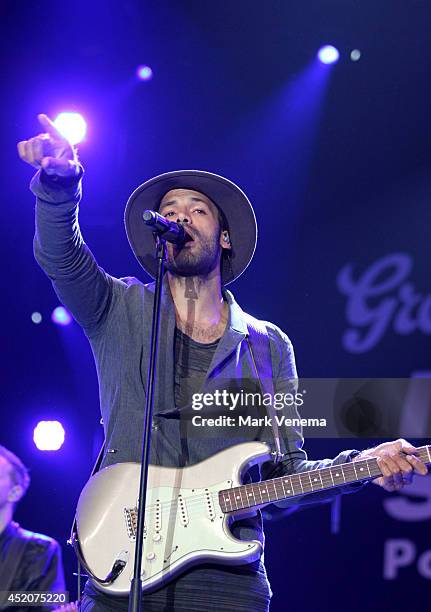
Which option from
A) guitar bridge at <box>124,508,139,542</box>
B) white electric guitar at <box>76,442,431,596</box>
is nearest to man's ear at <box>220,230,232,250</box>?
white electric guitar at <box>76,442,431,596</box>

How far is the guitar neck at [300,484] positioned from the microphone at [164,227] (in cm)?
87

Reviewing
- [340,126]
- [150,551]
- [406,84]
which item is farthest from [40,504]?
[406,84]

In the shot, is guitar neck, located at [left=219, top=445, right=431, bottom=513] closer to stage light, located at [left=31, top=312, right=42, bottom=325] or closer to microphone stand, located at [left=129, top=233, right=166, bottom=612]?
microphone stand, located at [left=129, top=233, right=166, bottom=612]

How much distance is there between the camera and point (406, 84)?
14.0ft

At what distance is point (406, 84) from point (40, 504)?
3078 millimetres

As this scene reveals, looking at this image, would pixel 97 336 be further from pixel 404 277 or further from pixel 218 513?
pixel 404 277

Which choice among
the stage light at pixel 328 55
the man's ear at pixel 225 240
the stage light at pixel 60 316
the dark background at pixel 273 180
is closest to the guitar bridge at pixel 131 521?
the man's ear at pixel 225 240

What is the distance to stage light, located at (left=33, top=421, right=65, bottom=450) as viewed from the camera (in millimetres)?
4062

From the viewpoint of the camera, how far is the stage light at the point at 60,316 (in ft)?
13.9

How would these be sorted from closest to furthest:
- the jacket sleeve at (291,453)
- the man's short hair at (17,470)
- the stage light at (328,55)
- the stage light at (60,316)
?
1. the jacket sleeve at (291,453)
2. the man's short hair at (17,470)
3. the stage light at (60,316)
4. the stage light at (328,55)

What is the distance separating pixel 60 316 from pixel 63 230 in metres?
1.78

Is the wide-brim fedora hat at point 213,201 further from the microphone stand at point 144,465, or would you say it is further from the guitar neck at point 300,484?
the guitar neck at point 300,484

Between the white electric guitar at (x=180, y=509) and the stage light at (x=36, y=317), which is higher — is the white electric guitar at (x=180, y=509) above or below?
below

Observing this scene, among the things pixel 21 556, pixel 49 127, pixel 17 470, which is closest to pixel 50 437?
pixel 17 470
